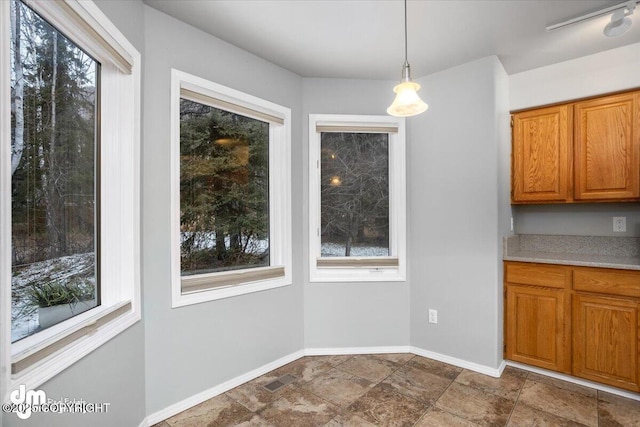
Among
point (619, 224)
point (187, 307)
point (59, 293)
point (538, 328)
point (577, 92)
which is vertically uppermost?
point (577, 92)

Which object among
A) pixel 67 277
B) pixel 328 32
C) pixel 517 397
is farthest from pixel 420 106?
pixel 517 397

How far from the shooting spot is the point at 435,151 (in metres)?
2.81

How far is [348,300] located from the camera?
9.58 feet

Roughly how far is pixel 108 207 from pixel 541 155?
3271mm

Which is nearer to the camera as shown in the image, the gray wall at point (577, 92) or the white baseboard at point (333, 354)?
the white baseboard at point (333, 354)

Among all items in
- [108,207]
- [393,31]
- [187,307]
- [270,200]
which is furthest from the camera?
[270,200]

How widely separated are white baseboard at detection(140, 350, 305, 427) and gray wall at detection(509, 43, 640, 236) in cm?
253

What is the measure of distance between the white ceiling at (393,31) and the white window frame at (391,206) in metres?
0.45

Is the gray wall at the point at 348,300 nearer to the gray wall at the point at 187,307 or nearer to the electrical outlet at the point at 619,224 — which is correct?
the gray wall at the point at 187,307

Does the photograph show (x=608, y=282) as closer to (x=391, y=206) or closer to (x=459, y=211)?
(x=459, y=211)

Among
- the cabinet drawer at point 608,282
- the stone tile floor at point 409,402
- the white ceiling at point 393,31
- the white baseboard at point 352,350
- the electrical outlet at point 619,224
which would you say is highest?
the white ceiling at point 393,31

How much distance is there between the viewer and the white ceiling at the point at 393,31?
1.91 metres

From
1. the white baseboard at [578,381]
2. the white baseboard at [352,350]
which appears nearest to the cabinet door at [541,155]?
the white baseboard at [578,381]

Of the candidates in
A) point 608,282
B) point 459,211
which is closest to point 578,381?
point 608,282
